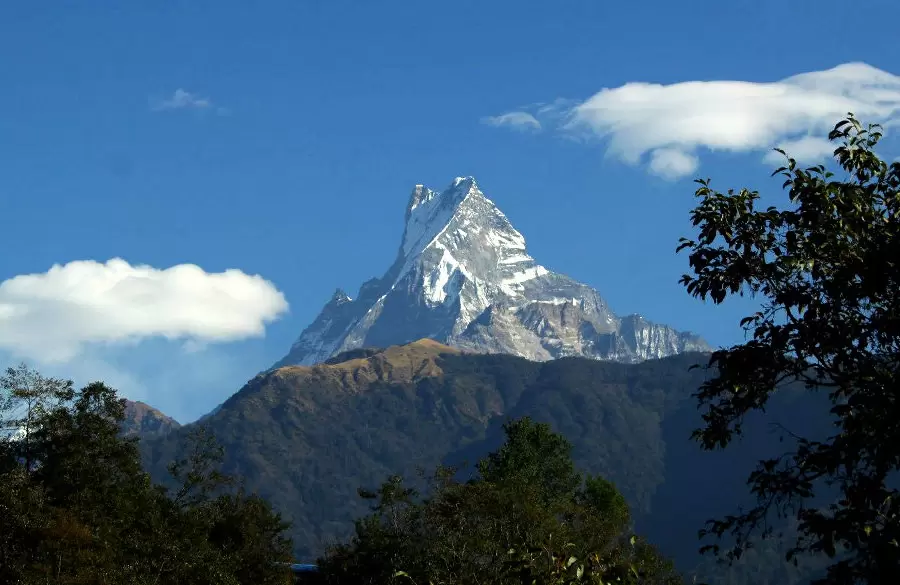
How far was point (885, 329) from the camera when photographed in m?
19.0

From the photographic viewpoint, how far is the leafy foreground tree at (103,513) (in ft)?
216

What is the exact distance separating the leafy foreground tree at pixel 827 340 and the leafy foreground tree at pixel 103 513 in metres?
48.5

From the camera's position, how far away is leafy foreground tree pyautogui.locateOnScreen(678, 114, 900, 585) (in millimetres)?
17859

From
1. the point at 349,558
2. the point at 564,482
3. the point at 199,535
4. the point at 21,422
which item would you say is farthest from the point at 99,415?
the point at 564,482

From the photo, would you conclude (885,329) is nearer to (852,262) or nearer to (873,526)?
(852,262)

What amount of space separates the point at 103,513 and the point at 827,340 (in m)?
66.7

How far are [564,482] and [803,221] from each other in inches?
4776

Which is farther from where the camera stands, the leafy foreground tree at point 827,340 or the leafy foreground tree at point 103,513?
the leafy foreground tree at point 103,513

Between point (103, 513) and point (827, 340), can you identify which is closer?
point (827, 340)

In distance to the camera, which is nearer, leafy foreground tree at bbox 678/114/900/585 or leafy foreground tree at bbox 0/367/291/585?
leafy foreground tree at bbox 678/114/900/585

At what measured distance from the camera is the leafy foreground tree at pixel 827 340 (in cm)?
1786

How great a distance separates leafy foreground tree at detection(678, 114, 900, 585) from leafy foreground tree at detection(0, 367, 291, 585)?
159ft

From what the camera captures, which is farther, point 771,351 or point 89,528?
point 89,528

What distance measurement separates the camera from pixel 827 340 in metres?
20.3
